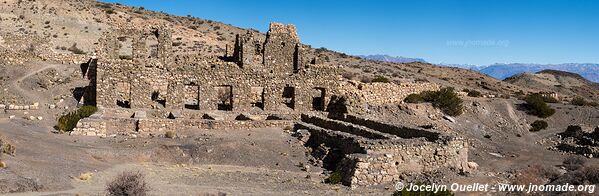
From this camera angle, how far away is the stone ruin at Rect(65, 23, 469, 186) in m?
17.3

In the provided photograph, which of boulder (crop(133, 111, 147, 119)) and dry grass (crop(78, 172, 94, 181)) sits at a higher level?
boulder (crop(133, 111, 147, 119))

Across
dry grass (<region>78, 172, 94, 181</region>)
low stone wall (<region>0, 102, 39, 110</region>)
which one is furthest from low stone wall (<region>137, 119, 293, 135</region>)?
low stone wall (<region>0, 102, 39, 110</region>)

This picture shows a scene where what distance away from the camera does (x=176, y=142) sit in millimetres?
18109

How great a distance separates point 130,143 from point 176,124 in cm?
291

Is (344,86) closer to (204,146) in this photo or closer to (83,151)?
(204,146)

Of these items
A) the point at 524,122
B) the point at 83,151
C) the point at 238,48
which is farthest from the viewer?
the point at 524,122

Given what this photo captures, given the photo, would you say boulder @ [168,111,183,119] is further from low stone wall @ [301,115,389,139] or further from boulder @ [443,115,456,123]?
boulder @ [443,115,456,123]

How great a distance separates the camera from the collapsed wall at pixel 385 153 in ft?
48.6

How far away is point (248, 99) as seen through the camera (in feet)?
85.4

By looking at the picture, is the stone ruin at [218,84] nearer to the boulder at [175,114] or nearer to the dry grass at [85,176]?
the boulder at [175,114]

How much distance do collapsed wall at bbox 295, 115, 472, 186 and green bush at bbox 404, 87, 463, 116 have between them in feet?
46.7

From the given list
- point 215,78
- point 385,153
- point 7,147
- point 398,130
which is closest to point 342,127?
point 398,130

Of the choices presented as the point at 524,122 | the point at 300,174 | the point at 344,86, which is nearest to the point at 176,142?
the point at 300,174

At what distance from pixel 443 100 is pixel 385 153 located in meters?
19.1
